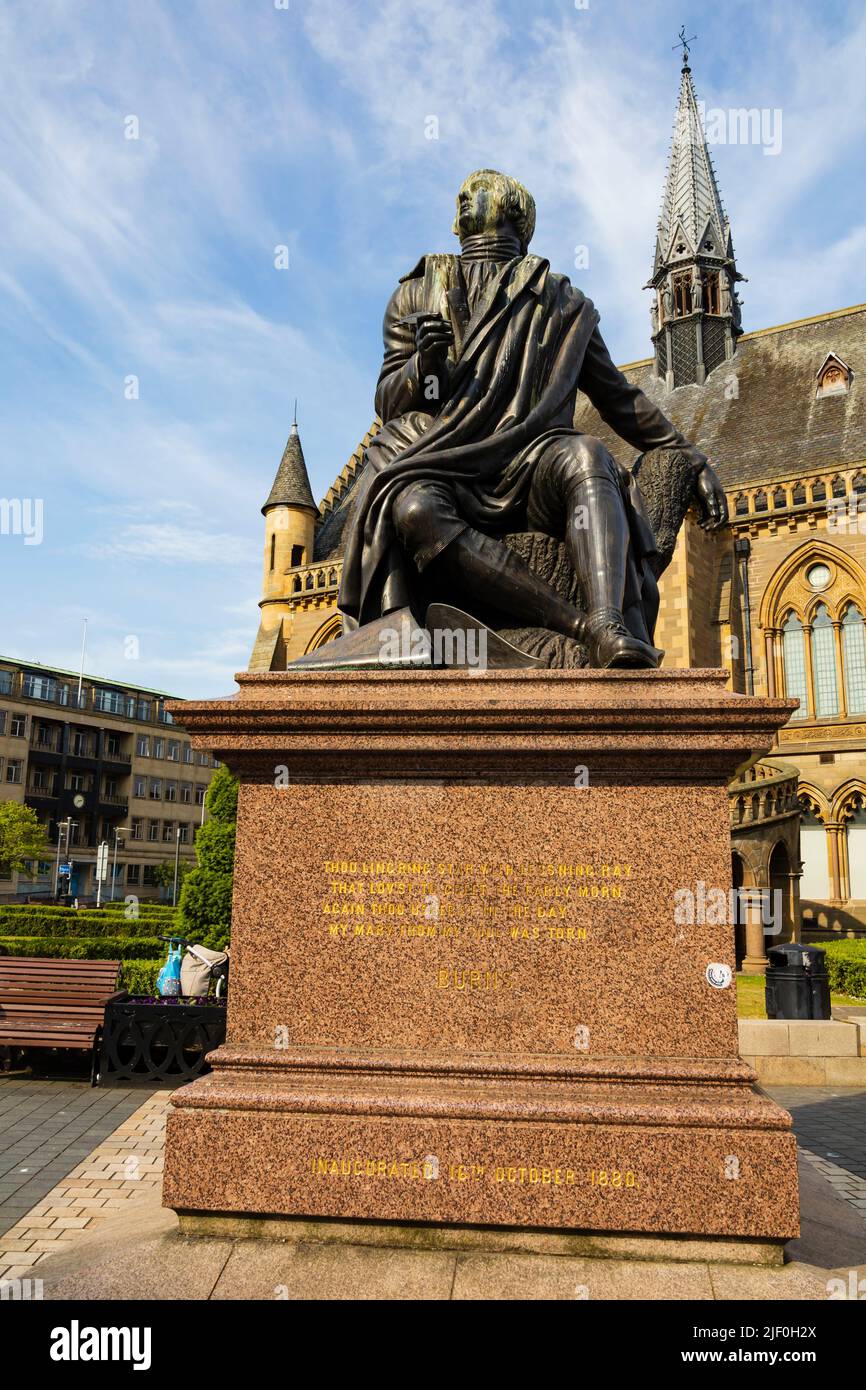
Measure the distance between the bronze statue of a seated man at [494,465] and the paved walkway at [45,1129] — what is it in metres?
3.90

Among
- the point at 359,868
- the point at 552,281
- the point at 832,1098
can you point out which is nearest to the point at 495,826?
the point at 359,868

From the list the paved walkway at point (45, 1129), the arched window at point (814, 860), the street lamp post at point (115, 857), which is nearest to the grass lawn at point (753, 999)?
the paved walkway at point (45, 1129)

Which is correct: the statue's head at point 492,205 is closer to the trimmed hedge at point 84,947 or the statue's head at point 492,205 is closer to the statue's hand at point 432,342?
the statue's hand at point 432,342

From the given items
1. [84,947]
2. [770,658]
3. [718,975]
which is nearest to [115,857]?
[770,658]

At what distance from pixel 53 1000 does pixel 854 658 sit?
2661cm

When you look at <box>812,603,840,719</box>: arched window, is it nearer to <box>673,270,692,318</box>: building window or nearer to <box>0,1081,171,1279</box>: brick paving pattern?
<box>673,270,692,318</box>: building window

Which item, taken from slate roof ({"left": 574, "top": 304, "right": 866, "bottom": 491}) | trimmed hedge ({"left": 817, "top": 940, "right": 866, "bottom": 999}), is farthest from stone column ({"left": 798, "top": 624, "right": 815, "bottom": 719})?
trimmed hedge ({"left": 817, "top": 940, "right": 866, "bottom": 999})

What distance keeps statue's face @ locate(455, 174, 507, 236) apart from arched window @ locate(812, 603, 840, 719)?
28140 millimetres

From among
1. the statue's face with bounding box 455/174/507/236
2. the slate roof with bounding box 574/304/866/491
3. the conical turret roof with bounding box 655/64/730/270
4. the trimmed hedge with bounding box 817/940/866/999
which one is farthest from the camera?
the conical turret roof with bounding box 655/64/730/270

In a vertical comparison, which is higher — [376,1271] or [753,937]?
[753,937]

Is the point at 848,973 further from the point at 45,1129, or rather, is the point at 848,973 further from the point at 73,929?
the point at 73,929

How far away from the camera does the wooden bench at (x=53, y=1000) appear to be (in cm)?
1012

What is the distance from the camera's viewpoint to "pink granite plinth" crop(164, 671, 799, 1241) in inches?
134

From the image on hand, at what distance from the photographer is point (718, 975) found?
3.64 meters
